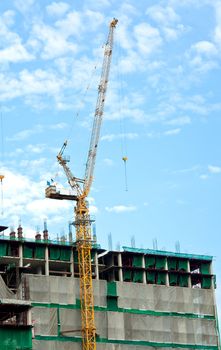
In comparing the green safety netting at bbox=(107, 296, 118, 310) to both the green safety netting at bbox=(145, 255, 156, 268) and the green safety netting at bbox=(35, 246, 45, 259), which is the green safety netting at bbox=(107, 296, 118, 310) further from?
the green safety netting at bbox=(35, 246, 45, 259)

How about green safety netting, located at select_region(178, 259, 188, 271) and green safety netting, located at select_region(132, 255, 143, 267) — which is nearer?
green safety netting, located at select_region(132, 255, 143, 267)

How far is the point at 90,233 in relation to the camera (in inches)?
7146

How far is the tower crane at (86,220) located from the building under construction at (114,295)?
2536 millimetres

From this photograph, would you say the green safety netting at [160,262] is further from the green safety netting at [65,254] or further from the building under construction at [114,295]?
the green safety netting at [65,254]

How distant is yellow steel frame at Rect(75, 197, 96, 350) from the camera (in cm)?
17338

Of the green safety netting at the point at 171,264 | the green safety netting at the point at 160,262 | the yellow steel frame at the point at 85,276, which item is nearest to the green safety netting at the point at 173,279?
the green safety netting at the point at 171,264

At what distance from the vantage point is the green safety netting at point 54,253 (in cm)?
18288

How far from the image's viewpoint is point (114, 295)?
7146 inches

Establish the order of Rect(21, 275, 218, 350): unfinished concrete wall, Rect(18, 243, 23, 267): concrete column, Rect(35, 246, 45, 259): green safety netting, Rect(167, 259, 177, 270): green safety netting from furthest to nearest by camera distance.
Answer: Rect(167, 259, 177, 270): green safety netting < Rect(35, 246, 45, 259): green safety netting < Rect(18, 243, 23, 267): concrete column < Rect(21, 275, 218, 350): unfinished concrete wall

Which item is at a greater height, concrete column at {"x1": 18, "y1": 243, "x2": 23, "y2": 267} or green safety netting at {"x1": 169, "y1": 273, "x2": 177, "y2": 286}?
concrete column at {"x1": 18, "y1": 243, "x2": 23, "y2": 267}

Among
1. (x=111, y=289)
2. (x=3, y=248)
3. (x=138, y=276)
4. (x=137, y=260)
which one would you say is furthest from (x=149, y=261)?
(x=3, y=248)

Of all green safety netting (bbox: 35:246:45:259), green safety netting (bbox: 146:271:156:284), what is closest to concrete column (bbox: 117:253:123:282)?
green safety netting (bbox: 146:271:156:284)

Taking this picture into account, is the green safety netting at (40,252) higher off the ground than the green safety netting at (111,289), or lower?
higher

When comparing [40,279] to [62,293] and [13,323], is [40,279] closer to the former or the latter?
[62,293]
